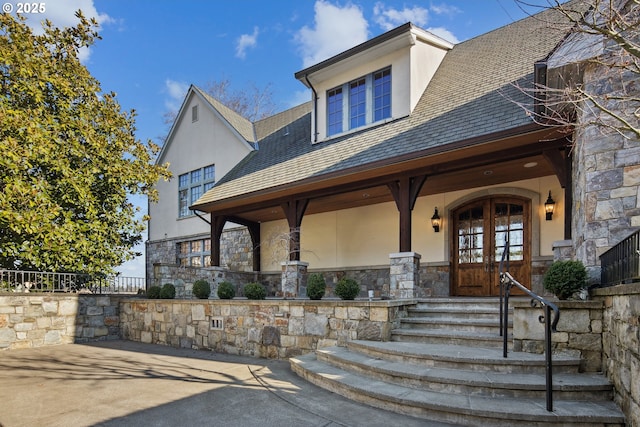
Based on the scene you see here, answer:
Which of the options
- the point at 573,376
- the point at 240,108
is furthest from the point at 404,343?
the point at 240,108

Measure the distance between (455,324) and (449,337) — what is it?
21.2 inches

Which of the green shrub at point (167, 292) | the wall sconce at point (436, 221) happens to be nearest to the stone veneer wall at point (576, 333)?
the wall sconce at point (436, 221)

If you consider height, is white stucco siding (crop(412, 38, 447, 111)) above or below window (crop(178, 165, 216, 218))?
above

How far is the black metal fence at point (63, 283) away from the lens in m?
8.70

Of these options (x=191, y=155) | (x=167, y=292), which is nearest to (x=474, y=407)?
(x=167, y=292)

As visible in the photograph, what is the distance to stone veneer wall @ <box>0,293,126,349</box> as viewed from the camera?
27.2ft

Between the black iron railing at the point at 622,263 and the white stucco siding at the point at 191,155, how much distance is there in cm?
1078

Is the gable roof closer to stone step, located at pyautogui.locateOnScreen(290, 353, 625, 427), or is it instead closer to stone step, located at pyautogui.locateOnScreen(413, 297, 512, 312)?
stone step, located at pyautogui.locateOnScreen(413, 297, 512, 312)

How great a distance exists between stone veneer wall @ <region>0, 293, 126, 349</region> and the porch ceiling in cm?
407

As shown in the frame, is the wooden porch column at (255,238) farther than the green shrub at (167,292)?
Yes

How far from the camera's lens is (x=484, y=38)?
34.4 ft

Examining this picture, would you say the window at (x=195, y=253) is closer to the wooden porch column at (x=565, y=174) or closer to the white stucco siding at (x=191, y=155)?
the white stucco siding at (x=191, y=155)

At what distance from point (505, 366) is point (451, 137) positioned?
4.22m

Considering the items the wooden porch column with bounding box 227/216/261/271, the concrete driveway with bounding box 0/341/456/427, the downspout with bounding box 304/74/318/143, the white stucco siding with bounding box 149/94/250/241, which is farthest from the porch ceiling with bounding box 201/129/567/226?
the concrete driveway with bounding box 0/341/456/427
